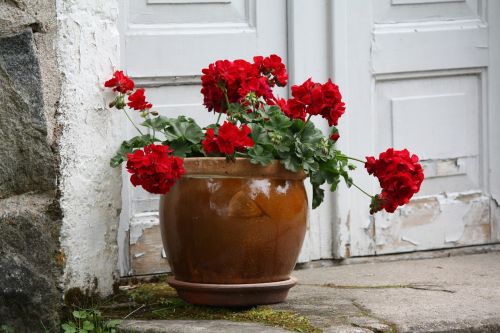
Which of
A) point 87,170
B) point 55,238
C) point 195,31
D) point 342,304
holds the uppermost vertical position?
point 195,31

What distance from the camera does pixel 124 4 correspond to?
3.24m

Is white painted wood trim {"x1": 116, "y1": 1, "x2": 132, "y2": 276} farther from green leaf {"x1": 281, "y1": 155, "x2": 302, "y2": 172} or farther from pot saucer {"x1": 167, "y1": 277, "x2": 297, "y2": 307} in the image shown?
green leaf {"x1": 281, "y1": 155, "x2": 302, "y2": 172}

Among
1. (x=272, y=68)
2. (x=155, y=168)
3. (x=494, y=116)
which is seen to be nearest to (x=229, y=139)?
(x=155, y=168)

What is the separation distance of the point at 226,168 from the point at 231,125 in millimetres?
142

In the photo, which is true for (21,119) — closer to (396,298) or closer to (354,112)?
(396,298)

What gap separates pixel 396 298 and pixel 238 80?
0.83 meters

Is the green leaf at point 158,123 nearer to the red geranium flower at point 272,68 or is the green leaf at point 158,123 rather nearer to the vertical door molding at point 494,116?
the red geranium flower at point 272,68

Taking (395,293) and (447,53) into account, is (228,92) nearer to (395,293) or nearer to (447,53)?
A: (395,293)

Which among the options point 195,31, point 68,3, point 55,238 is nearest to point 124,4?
point 195,31

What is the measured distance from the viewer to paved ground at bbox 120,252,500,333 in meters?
2.58

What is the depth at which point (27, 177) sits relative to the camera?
104 inches

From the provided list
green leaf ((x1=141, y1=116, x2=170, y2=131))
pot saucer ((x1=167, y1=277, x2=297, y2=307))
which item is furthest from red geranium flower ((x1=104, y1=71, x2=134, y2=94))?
pot saucer ((x1=167, y1=277, x2=297, y2=307))

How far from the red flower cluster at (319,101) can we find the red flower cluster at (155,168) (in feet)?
1.24

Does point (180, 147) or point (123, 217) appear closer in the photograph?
point (180, 147)
